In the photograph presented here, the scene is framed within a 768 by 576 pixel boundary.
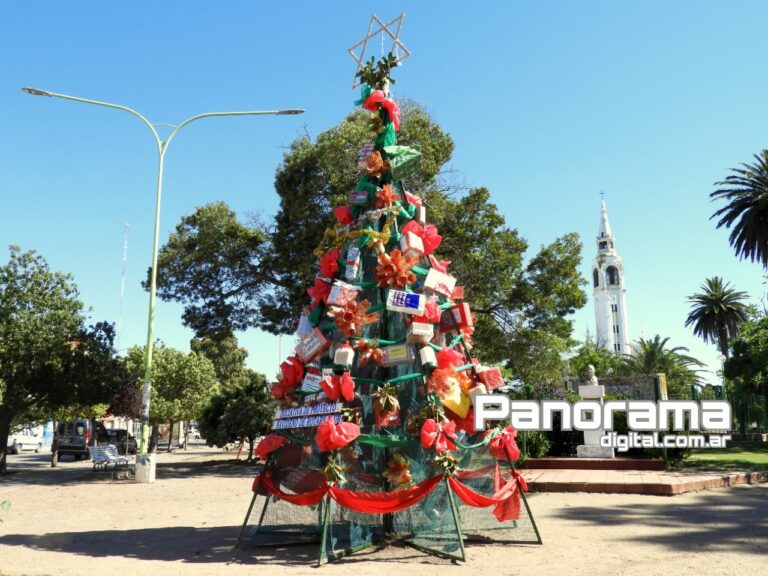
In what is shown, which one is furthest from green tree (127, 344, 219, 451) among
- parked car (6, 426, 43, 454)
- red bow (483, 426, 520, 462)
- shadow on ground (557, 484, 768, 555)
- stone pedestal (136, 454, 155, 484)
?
red bow (483, 426, 520, 462)

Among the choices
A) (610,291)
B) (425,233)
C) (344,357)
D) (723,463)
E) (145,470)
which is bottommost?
(145,470)

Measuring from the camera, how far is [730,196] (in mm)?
35344

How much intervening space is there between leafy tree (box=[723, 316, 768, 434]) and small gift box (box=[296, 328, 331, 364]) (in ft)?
81.4

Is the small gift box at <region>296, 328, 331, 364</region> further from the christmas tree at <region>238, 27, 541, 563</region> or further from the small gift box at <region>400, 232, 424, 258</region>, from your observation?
the small gift box at <region>400, 232, 424, 258</region>

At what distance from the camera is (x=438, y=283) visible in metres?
8.16

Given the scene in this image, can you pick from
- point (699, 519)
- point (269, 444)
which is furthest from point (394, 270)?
point (699, 519)

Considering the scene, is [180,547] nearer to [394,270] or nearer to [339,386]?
[339,386]

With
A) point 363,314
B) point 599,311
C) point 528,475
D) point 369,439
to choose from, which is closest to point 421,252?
point 363,314

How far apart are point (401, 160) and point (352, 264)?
1770 millimetres

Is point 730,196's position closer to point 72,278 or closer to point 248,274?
point 248,274

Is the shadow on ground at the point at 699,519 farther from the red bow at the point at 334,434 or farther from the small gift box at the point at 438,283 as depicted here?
the red bow at the point at 334,434

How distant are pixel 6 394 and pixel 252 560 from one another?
20196mm

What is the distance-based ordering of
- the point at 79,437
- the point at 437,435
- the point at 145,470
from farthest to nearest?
the point at 79,437 < the point at 145,470 < the point at 437,435

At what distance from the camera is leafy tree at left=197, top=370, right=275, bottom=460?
85.9 ft
